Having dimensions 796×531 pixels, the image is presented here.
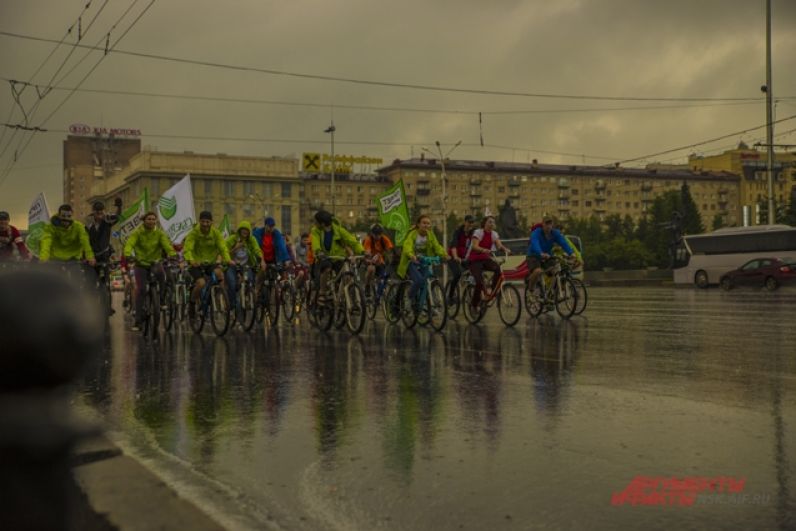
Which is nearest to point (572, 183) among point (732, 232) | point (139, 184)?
point (139, 184)

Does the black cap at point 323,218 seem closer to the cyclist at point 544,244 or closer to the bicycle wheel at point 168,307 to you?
the bicycle wheel at point 168,307

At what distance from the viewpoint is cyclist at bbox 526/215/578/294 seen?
50.3ft

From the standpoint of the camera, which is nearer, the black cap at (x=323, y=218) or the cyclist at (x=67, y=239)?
the cyclist at (x=67, y=239)

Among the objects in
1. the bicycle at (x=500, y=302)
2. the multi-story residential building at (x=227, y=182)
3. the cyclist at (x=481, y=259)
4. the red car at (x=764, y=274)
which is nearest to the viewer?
the bicycle at (x=500, y=302)

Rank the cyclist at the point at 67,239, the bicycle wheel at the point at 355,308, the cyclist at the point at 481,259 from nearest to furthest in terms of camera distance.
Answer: the cyclist at the point at 67,239 → the bicycle wheel at the point at 355,308 → the cyclist at the point at 481,259

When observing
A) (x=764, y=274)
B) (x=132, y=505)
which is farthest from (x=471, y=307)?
(x=764, y=274)

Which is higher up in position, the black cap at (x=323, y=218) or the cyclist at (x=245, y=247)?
the black cap at (x=323, y=218)

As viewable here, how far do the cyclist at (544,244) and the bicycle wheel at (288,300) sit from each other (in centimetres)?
421

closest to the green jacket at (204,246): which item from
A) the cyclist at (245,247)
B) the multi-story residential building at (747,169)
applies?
the cyclist at (245,247)

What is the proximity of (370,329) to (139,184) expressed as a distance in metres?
113

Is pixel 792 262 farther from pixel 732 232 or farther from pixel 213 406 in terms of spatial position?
pixel 213 406

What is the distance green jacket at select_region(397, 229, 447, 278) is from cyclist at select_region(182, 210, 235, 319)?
2582mm

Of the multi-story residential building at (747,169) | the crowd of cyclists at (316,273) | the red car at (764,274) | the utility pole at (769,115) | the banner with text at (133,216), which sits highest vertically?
the multi-story residential building at (747,169)

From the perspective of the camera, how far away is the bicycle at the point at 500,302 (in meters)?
13.9
